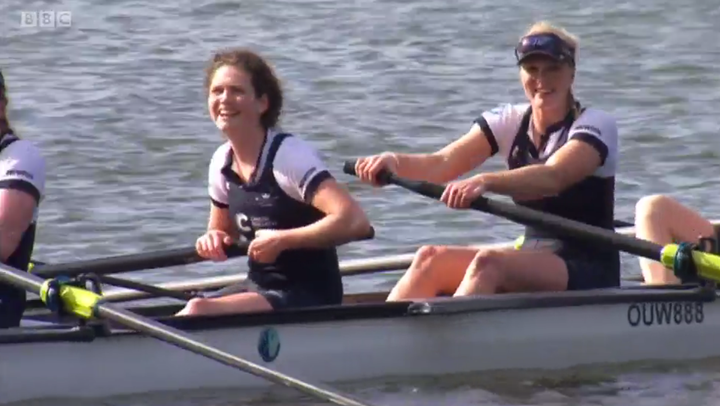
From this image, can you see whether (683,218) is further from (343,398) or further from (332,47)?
(332,47)

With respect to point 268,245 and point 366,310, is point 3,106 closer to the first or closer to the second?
point 268,245

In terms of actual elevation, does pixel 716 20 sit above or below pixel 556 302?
above

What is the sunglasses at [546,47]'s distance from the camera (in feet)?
24.9

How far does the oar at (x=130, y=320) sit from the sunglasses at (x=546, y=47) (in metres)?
2.10

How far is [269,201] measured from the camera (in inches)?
279

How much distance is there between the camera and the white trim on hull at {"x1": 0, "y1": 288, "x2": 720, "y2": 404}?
6.84 meters

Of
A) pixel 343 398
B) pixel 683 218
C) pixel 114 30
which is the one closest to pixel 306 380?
pixel 343 398

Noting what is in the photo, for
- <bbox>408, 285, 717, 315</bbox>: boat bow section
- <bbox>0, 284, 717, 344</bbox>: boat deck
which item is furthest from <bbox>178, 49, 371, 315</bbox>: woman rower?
<bbox>408, 285, 717, 315</bbox>: boat bow section

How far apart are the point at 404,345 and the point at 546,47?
56.7 inches

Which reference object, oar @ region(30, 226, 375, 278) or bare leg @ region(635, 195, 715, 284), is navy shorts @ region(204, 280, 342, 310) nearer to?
oar @ region(30, 226, 375, 278)

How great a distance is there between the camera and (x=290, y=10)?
1947 cm

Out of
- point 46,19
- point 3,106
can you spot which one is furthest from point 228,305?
point 46,19

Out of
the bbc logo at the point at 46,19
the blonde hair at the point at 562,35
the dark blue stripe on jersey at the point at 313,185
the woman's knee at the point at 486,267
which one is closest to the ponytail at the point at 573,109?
the blonde hair at the point at 562,35

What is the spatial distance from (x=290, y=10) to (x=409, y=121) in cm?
550
